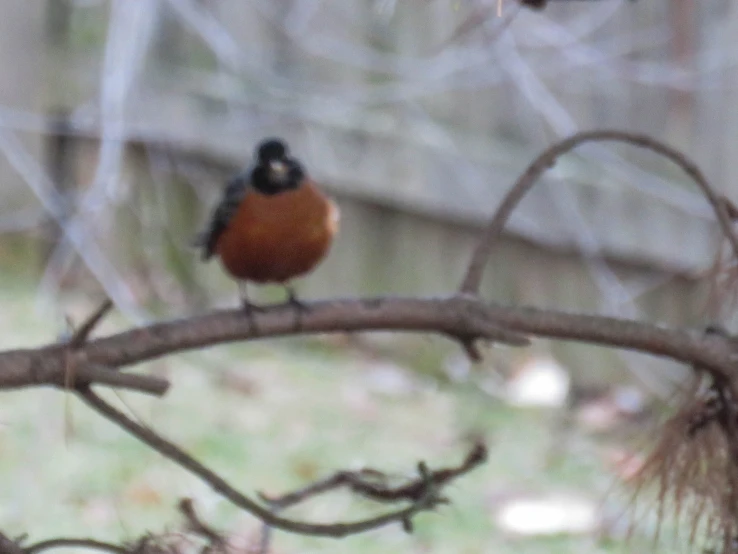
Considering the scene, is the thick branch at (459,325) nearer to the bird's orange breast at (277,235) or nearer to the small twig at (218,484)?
the small twig at (218,484)

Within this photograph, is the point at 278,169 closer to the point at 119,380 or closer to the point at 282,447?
the point at 119,380

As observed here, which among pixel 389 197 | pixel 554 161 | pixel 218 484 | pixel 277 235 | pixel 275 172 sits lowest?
pixel 218 484

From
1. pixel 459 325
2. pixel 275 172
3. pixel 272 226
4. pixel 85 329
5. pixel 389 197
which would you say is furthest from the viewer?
pixel 389 197

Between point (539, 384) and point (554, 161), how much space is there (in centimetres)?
232

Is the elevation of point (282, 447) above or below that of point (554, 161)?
above

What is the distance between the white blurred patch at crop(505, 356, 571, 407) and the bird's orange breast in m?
1.76

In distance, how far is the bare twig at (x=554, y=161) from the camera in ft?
4.02

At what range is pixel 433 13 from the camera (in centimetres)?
341

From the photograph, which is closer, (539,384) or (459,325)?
(459,325)

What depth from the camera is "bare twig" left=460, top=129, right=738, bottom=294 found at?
48.3 inches

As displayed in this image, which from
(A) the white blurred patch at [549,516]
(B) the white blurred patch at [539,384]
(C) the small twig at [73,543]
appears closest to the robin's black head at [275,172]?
(C) the small twig at [73,543]

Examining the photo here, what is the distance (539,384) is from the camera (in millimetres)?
3557

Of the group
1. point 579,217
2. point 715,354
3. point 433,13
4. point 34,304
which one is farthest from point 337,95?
point 715,354

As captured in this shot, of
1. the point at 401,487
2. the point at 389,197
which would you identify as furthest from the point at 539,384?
the point at 401,487
